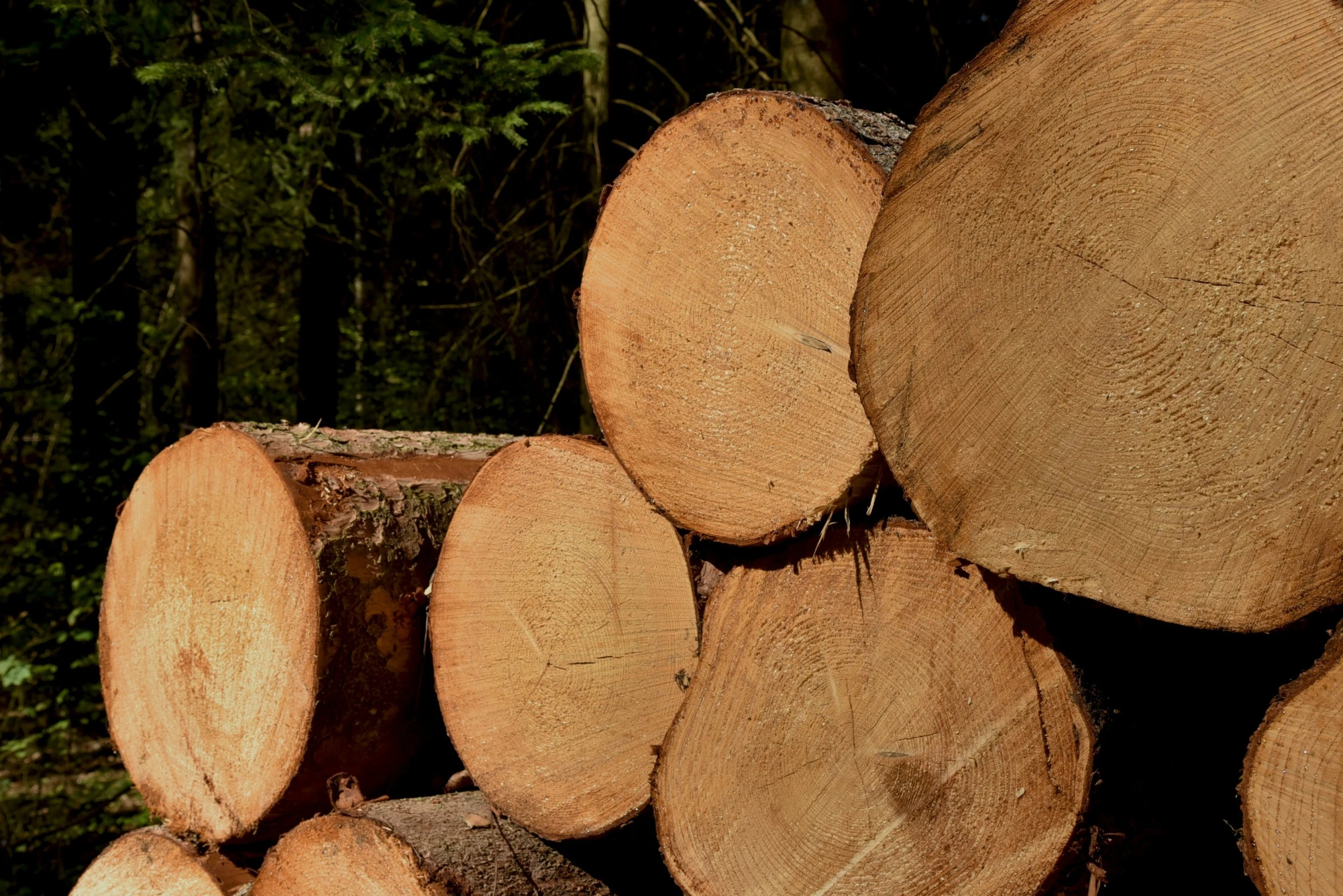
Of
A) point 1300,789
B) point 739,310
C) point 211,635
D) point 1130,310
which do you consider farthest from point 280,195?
point 1300,789

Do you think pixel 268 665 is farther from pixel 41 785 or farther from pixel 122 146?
pixel 122 146

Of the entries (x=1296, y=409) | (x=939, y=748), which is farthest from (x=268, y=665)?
(x=1296, y=409)

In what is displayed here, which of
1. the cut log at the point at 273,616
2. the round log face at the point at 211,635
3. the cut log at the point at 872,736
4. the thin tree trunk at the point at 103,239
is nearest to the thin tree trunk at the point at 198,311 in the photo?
the thin tree trunk at the point at 103,239

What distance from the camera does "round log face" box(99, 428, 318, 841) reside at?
226cm

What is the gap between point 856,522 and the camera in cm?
162

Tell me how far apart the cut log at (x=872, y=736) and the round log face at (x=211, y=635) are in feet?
3.05

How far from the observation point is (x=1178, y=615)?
1272 mm

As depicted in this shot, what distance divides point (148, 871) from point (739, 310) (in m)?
2.05

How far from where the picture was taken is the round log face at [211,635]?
2.26 meters

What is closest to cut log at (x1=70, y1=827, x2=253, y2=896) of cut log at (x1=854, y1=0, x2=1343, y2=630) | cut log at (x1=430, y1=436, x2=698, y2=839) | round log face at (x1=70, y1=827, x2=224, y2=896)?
round log face at (x1=70, y1=827, x2=224, y2=896)

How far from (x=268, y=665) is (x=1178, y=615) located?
1.78 meters

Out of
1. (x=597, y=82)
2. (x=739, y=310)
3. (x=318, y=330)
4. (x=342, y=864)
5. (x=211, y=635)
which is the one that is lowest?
(x=318, y=330)

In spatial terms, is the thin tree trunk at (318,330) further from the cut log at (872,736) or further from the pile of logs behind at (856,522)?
the cut log at (872,736)

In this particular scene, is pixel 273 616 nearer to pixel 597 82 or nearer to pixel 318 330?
pixel 597 82
